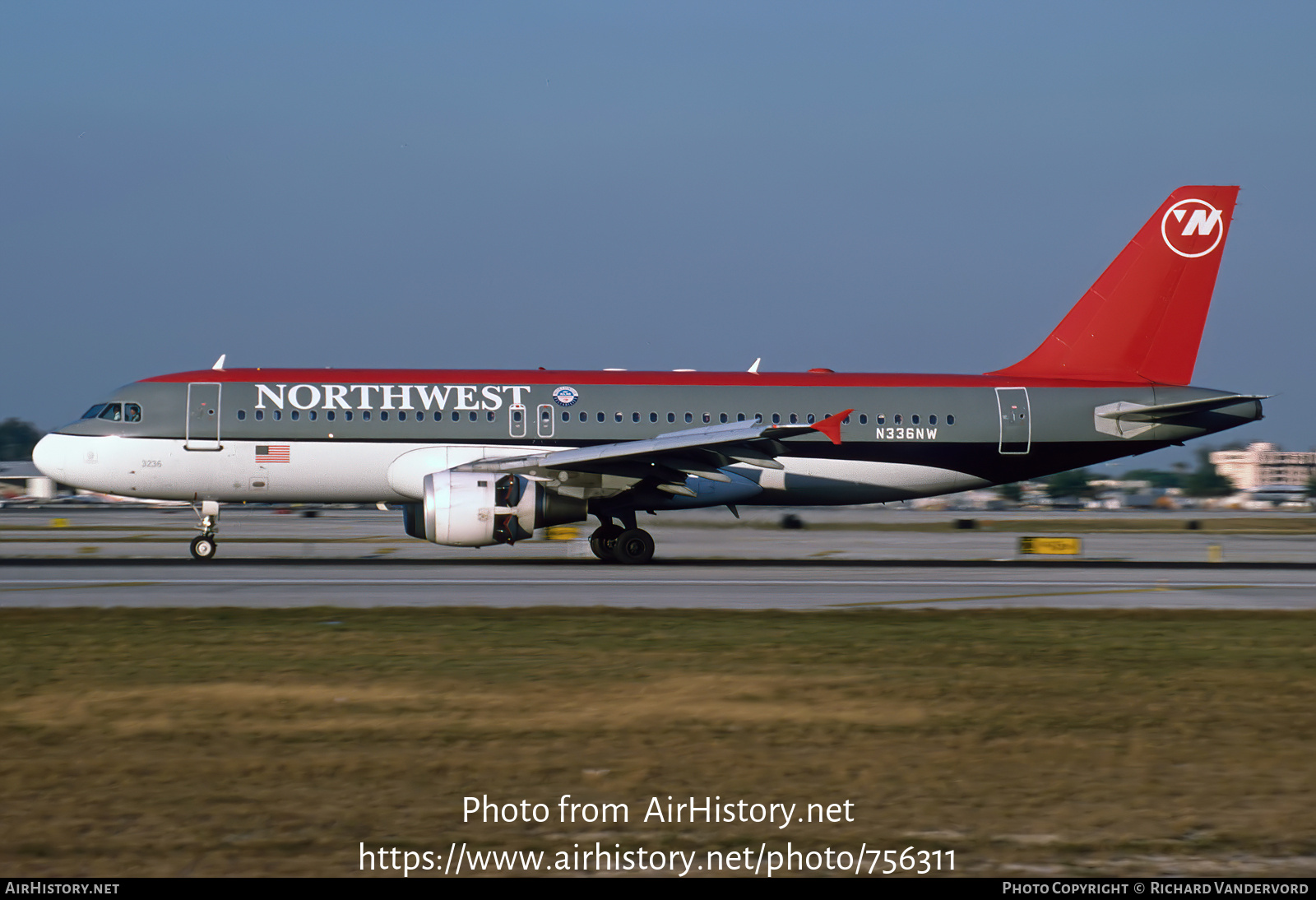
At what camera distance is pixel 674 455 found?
24.3m

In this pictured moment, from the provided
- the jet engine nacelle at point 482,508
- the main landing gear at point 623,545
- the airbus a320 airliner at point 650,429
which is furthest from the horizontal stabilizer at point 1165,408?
the jet engine nacelle at point 482,508

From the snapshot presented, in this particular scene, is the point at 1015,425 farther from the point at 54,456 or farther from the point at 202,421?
the point at 54,456

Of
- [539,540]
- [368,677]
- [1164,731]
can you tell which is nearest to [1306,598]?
[1164,731]

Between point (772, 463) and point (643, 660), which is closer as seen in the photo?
point (643, 660)

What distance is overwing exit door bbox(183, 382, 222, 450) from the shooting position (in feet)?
83.5

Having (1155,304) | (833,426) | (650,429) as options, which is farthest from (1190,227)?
(650,429)

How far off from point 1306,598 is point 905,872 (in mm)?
16059

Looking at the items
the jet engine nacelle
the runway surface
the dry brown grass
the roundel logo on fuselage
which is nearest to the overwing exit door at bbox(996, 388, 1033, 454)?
the runway surface

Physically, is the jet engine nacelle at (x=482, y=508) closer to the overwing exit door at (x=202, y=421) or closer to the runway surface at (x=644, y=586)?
the runway surface at (x=644, y=586)

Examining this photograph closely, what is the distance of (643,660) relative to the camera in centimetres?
1216

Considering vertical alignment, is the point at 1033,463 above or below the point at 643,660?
above

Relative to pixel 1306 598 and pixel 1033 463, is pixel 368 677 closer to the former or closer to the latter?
pixel 1306 598

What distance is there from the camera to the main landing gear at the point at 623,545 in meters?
25.6
